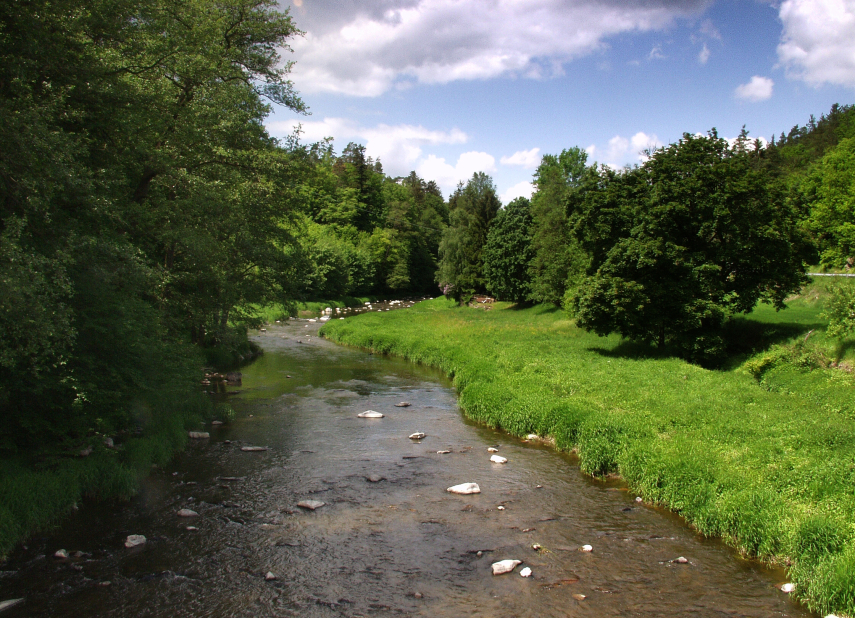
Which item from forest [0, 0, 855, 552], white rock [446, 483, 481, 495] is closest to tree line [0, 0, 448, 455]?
forest [0, 0, 855, 552]

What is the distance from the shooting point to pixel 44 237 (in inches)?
453

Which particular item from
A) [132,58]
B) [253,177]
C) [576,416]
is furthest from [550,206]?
[132,58]

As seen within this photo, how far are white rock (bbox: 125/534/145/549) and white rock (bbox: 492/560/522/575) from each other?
21.9 feet

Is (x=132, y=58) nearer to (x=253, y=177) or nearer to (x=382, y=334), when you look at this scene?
(x=253, y=177)

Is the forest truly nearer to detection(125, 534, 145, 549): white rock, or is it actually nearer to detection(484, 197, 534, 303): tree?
detection(125, 534, 145, 549): white rock

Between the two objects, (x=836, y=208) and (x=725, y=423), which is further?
(x=836, y=208)

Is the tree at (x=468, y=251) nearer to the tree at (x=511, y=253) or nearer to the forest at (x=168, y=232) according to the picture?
the tree at (x=511, y=253)

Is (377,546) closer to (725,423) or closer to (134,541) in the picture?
(134,541)

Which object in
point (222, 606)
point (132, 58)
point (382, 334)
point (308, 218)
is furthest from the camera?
point (308, 218)

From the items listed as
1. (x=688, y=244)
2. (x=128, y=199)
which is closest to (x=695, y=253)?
(x=688, y=244)

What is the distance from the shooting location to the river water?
29.0 ft

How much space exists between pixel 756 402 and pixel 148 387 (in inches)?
673

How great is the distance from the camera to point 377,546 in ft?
35.2

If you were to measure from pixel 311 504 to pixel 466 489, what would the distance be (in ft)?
12.0
